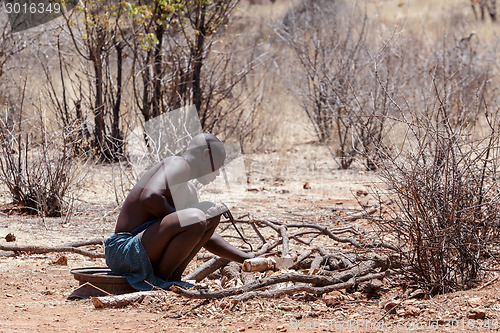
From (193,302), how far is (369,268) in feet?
3.52

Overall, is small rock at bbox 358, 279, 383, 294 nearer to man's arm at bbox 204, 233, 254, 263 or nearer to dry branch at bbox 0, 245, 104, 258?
man's arm at bbox 204, 233, 254, 263

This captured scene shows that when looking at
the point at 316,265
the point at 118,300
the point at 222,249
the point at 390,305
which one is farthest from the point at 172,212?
the point at 390,305

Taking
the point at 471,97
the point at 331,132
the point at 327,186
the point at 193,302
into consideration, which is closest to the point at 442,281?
the point at 193,302

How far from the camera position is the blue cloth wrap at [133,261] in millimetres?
4125

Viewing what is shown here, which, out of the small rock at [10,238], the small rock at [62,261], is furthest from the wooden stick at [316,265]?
the small rock at [10,238]

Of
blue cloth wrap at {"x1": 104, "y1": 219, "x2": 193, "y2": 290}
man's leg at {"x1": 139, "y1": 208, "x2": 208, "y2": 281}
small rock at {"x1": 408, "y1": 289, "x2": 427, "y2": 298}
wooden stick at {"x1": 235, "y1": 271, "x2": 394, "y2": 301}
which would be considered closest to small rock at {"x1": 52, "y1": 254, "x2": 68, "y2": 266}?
blue cloth wrap at {"x1": 104, "y1": 219, "x2": 193, "y2": 290}

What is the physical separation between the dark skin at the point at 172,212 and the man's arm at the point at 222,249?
107mm

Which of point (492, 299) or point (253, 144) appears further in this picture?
point (253, 144)

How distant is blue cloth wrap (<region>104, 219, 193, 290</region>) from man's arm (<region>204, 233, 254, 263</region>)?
32 cm

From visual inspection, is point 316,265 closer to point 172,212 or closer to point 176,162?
point 172,212

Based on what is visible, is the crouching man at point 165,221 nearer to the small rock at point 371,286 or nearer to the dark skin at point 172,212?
the dark skin at point 172,212

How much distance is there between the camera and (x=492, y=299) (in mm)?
3539

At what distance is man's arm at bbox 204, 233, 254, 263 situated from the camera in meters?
4.39

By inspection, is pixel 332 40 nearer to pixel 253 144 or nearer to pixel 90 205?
pixel 253 144
